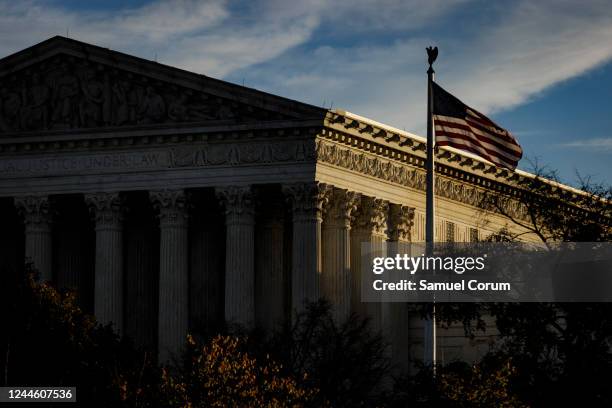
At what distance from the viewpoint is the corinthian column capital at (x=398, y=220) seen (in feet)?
379

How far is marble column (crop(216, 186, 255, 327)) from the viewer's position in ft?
354

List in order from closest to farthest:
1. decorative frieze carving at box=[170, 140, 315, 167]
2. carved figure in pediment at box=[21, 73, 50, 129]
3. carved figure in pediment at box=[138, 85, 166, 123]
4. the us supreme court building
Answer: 1. decorative frieze carving at box=[170, 140, 315, 167]
2. the us supreme court building
3. carved figure in pediment at box=[138, 85, 166, 123]
4. carved figure in pediment at box=[21, 73, 50, 129]

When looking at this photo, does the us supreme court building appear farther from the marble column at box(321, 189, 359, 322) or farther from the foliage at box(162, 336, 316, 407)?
the foliage at box(162, 336, 316, 407)

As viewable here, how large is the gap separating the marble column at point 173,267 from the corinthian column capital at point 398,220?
11.9 meters

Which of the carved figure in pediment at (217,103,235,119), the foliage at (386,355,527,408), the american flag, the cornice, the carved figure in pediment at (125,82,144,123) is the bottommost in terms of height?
the foliage at (386,355,527,408)

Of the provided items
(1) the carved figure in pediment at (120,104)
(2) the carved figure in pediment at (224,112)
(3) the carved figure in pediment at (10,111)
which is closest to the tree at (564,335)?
(2) the carved figure in pediment at (224,112)

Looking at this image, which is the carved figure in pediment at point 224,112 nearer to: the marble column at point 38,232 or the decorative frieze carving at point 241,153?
the decorative frieze carving at point 241,153

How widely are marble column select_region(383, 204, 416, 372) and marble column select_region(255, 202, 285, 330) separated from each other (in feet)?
23.1

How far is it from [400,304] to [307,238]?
10.4 metres

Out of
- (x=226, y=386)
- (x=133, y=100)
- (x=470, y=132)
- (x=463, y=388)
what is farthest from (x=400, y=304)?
(x=226, y=386)

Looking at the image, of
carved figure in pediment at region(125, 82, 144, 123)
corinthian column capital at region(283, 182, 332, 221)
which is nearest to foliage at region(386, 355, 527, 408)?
corinthian column capital at region(283, 182, 332, 221)

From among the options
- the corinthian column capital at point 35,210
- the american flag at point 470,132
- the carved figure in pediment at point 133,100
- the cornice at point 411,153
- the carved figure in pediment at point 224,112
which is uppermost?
the carved figure in pediment at point 133,100

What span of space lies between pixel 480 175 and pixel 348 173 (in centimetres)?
1721

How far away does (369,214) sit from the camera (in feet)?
370
